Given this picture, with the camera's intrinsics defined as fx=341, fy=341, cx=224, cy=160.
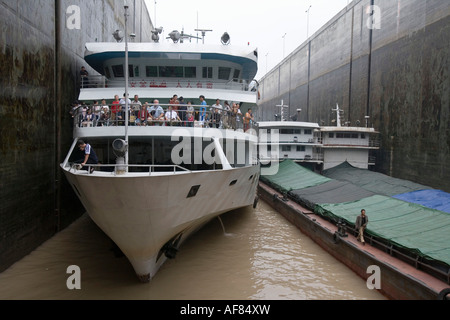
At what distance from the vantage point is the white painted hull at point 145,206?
22.3 ft

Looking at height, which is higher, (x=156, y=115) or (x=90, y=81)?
(x=90, y=81)

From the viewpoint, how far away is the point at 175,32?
43.2ft

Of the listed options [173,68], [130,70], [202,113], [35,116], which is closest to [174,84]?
[173,68]

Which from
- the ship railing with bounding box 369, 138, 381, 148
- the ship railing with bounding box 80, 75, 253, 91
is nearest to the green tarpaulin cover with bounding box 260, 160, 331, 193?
the ship railing with bounding box 369, 138, 381, 148

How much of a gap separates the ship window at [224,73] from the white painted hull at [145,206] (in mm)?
5764

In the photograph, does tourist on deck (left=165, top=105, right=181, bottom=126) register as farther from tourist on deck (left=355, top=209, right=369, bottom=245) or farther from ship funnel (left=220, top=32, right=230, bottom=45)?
tourist on deck (left=355, top=209, right=369, bottom=245)

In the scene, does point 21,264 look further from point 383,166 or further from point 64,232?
point 383,166

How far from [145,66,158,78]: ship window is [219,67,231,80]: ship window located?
2.45 metres

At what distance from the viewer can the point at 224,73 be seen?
13258mm

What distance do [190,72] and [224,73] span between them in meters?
1.32

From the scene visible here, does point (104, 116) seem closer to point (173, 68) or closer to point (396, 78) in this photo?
point (173, 68)

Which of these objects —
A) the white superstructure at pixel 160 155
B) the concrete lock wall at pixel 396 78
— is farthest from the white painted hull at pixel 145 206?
the concrete lock wall at pixel 396 78
